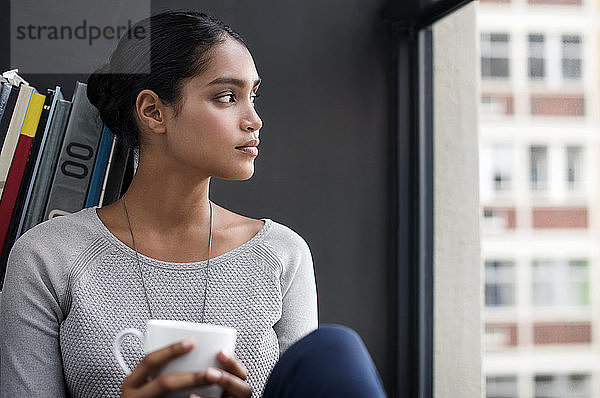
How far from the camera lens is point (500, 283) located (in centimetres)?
219

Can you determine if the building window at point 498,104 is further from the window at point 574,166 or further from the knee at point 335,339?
the knee at point 335,339

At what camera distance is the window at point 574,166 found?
178 cm

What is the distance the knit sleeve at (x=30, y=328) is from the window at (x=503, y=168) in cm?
136

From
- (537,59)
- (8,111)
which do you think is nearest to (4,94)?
(8,111)

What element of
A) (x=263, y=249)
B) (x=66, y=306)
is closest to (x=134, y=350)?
(x=66, y=306)

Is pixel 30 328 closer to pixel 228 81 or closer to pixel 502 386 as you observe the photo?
pixel 228 81

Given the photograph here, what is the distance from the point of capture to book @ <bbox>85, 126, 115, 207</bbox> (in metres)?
1.44

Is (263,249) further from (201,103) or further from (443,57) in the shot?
(443,57)

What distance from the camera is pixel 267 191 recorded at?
1.81 m

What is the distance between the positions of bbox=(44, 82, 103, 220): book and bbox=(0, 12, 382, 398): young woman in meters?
0.05

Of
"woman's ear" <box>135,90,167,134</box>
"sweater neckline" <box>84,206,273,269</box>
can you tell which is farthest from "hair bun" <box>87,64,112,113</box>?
"sweater neckline" <box>84,206,273,269</box>

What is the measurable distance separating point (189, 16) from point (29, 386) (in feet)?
Result: 2.35

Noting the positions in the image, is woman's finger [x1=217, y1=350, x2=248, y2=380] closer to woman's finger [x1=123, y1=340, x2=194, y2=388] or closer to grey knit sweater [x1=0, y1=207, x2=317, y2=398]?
woman's finger [x1=123, y1=340, x2=194, y2=388]

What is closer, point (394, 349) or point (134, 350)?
point (134, 350)
